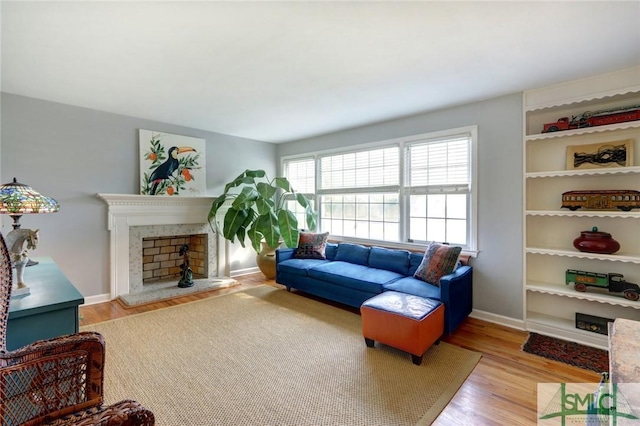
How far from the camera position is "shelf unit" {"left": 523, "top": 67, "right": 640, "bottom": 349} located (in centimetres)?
261

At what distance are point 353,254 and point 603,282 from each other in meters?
2.60

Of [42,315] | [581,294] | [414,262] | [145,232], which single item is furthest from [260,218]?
[581,294]

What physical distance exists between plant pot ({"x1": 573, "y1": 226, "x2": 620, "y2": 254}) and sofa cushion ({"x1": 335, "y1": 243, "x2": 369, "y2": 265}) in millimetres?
2251

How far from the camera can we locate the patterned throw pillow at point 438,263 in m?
3.05

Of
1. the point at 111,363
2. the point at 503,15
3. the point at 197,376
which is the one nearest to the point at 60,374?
the point at 197,376

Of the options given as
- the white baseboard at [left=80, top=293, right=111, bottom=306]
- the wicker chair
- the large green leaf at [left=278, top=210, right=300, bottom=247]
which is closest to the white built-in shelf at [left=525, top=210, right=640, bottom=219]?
the large green leaf at [left=278, top=210, right=300, bottom=247]

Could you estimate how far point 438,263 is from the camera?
310 cm

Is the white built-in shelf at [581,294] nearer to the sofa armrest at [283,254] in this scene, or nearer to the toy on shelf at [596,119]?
the toy on shelf at [596,119]

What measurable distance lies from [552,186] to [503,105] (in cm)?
101

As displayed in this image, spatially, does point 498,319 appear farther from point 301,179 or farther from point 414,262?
point 301,179

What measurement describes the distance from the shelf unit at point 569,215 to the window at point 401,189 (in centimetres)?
59

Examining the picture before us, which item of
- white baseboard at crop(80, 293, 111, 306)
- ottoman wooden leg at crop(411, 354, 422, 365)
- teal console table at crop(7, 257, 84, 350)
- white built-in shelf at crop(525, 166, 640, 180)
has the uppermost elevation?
white built-in shelf at crop(525, 166, 640, 180)

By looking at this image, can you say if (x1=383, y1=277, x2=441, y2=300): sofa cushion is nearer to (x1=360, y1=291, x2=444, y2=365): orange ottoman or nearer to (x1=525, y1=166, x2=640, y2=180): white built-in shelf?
(x1=360, y1=291, x2=444, y2=365): orange ottoman

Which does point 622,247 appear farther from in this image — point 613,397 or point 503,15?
point 613,397
